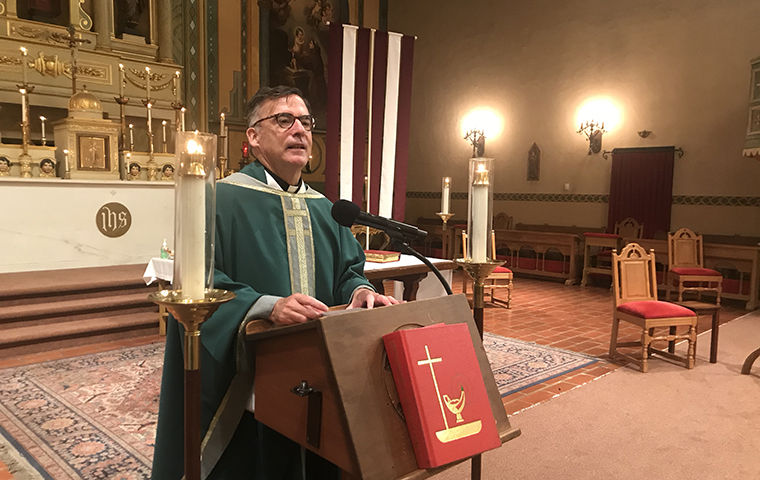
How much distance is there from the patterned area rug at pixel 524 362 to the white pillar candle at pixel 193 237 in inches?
122

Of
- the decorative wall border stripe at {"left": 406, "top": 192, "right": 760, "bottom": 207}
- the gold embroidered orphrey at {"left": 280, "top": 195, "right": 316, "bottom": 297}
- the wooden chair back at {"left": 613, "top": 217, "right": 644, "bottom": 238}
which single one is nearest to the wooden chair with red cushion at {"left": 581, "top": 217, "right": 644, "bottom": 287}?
the wooden chair back at {"left": 613, "top": 217, "right": 644, "bottom": 238}

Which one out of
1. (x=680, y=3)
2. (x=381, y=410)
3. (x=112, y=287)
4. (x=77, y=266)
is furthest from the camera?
(x=680, y=3)

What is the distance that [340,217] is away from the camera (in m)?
1.53

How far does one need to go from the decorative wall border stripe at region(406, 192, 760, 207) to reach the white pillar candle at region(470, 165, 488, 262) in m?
8.26

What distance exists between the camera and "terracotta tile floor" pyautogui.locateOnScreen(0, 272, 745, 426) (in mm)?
4113

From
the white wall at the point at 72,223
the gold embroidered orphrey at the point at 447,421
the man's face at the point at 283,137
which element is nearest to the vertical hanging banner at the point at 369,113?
the man's face at the point at 283,137

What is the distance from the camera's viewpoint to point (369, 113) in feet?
14.2

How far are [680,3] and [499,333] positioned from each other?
6.50 metres

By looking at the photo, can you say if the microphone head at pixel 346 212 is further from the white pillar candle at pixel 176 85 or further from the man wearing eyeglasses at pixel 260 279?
the white pillar candle at pixel 176 85

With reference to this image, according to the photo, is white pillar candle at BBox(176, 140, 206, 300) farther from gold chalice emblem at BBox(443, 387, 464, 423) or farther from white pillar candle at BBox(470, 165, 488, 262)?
white pillar candle at BBox(470, 165, 488, 262)

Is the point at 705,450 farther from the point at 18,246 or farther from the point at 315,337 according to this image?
the point at 18,246

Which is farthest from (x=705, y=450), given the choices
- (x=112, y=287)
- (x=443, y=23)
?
(x=443, y=23)

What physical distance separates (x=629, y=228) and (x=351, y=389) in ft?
29.8

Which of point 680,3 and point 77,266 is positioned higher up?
point 680,3
